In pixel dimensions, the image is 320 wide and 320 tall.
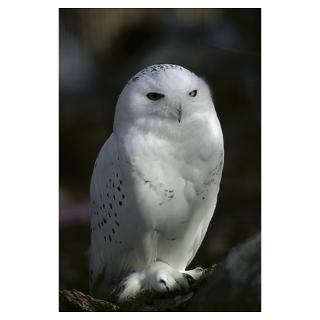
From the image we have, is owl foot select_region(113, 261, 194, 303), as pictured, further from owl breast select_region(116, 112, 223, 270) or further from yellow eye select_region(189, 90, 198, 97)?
yellow eye select_region(189, 90, 198, 97)

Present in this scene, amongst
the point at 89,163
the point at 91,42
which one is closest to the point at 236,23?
the point at 91,42

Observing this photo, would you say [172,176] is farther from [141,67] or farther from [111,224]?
[141,67]

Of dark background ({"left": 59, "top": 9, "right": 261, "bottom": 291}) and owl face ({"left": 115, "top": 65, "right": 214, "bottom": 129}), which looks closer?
owl face ({"left": 115, "top": 65, "right": 214, "bottom": 129})

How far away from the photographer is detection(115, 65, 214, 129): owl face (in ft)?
7.01

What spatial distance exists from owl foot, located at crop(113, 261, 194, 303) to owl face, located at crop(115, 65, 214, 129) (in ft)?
1.60

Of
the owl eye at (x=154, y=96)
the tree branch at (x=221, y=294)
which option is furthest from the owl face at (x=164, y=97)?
the tree branch at (x=221, y=294)

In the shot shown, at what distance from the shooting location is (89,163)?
7.64ft

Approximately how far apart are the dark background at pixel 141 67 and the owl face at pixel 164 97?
0.40ft

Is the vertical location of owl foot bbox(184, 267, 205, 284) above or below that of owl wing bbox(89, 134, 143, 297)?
below

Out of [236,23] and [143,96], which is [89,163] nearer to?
[143,96]

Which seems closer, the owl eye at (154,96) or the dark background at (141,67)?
the owl eye at (154,96)

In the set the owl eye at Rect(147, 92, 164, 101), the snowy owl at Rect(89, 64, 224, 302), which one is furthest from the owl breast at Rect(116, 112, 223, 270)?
the owl eye at Rect(147, 92, 164, 101)

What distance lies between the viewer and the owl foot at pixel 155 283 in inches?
87.7

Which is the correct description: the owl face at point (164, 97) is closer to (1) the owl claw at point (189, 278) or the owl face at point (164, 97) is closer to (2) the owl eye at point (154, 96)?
(2) the owl eye at point (154, 96)
